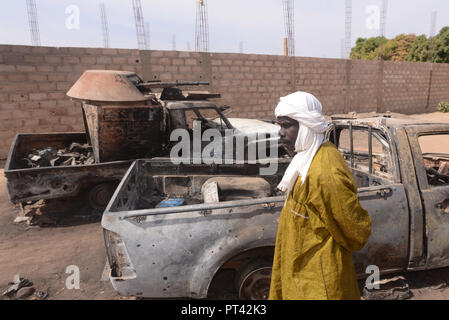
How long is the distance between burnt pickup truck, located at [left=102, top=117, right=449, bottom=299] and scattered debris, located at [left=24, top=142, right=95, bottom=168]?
8.56 ft

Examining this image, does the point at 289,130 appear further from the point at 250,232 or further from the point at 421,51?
the point at 421,51

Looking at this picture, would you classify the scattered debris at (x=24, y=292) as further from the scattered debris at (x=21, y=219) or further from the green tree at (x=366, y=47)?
the green tree at (x=366, y=47)

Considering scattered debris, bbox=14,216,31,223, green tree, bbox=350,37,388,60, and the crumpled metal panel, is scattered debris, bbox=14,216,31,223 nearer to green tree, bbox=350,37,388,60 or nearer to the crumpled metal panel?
the crumpled metal panel

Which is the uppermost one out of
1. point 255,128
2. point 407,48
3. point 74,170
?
point 407,48

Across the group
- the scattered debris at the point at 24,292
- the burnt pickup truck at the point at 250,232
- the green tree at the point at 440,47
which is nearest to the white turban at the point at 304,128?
the burnt pickup truck at the point at 250,232

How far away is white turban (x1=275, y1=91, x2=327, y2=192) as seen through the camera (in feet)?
5.34

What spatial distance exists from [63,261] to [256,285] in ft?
8.33

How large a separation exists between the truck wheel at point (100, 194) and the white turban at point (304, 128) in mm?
4198

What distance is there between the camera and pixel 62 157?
5.50 meters

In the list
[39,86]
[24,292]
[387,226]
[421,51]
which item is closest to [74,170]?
[24,292]

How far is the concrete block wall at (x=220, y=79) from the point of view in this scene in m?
8.08
